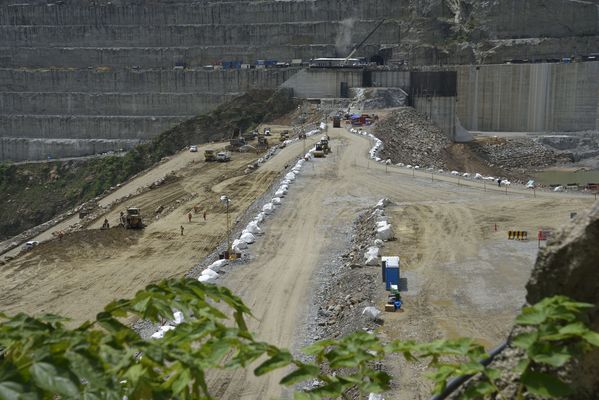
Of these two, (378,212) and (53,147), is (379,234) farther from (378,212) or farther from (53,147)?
(53,147)

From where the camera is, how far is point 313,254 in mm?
20188

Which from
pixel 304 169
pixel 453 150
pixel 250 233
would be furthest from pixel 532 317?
pixel 453 150

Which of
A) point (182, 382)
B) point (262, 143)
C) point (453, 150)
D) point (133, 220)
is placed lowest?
point (453, 150)

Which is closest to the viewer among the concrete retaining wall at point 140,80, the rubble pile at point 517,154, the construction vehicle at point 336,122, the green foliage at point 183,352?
the green foliage at point 183,352

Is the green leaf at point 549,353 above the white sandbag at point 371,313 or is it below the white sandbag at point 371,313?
above

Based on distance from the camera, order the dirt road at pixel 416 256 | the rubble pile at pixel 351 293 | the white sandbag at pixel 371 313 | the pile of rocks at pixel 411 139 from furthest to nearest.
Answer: the pile of rocks at pixel 411 139 → the rubble pile at pixel 351 293 → the white sandbag at pixel 371 313 → the dirt road at pixel 416 256

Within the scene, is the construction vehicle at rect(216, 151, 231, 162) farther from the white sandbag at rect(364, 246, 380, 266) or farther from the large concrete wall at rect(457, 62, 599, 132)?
the large concrete wall at rect(457, 62, 599, 132)

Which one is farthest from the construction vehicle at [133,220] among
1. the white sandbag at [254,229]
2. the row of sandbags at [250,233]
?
the white sandbag at [254,229]

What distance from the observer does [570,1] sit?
69875 millimetres

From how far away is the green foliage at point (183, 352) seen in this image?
2953 millimetres

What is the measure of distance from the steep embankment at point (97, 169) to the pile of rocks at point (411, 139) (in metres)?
10.6

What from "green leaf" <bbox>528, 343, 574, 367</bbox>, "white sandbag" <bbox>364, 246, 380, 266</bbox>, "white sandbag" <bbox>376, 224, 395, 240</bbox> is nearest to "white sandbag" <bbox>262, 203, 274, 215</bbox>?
"white sandbag" <bbox>376, 224, 395, 240</bbox>

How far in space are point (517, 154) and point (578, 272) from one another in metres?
57.3

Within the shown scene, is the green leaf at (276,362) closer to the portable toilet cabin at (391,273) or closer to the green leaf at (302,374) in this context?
the green leaf at (302,374)
